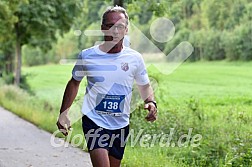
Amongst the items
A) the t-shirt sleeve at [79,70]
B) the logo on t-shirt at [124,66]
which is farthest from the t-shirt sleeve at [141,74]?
the t-shirt sleeve at [79,70]

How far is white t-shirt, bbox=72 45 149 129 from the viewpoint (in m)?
3.88

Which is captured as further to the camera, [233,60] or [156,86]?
[233,60]

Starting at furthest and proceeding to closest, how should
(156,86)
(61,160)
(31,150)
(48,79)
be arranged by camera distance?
(48,79), (156,86), (31,150), (61,160)

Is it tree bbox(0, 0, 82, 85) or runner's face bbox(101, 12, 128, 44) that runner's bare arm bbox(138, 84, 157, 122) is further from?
tree bbox(0, 0, 82, 85)

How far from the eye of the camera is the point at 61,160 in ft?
25.4

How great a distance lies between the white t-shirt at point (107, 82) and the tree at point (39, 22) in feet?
49.8

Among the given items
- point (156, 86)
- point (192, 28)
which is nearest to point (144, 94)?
point (156, 86)

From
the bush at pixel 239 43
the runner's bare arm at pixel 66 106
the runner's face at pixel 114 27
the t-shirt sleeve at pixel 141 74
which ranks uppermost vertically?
the runner's face at pixel 114 27

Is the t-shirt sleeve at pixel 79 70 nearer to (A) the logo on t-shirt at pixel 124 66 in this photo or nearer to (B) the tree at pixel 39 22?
(A) the logo on t-shirt at pixel 124 66

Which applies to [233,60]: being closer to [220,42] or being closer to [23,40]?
[220,42]

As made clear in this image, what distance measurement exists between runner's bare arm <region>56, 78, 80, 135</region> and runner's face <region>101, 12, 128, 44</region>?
46 cm

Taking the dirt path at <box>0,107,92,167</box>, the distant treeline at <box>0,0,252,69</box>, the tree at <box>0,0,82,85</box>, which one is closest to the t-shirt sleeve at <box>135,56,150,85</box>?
the dirt path at <box>0,107,92,167</box>

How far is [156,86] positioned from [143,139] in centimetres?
232

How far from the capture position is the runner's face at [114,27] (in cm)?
389
